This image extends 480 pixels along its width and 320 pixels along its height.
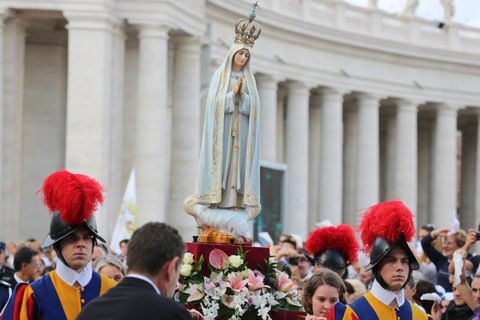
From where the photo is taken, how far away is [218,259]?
56.7 ft

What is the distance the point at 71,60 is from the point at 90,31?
1.32 metres

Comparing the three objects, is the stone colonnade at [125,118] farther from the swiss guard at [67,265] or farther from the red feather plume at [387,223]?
the swiss guard at [67,265]

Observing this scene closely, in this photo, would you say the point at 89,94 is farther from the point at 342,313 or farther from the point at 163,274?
the point at 163,274

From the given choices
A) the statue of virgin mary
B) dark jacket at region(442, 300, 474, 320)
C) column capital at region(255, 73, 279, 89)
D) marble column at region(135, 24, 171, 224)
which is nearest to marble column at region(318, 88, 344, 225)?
column capital at region(255, 73, 279, 89)

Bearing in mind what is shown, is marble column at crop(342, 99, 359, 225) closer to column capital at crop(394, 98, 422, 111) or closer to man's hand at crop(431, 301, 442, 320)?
column capital at crop(394, 98, 422, 111)

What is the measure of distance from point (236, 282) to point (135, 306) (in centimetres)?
737

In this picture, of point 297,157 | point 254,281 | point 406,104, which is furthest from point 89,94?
point 406,104

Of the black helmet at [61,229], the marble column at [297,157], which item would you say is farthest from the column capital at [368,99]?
the black helmet at [61,229]

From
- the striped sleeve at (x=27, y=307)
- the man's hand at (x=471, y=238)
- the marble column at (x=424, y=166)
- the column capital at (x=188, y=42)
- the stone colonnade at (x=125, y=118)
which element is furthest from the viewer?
the marble column at (x=424, y=166)

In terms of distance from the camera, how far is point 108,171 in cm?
5328

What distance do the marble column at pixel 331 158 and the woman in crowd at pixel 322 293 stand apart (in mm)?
63627

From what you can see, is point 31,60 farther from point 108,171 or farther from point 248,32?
point 248,32

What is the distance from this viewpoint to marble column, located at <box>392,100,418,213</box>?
280 ft

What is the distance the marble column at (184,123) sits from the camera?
192 ft
